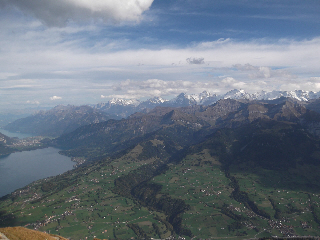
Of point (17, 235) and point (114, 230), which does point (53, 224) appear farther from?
point (17, 235)

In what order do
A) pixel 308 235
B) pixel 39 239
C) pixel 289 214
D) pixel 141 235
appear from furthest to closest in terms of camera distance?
1. pixel 289 214
2. pixel 141 235
3. pixel 308 235
4. pixel 39 239

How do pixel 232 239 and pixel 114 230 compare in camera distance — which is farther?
pixel 114 230

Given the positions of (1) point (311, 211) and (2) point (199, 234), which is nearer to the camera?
(2) point (199, 234)

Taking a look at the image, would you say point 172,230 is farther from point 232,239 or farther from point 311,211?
point 311,211

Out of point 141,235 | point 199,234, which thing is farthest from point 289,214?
point 141,235

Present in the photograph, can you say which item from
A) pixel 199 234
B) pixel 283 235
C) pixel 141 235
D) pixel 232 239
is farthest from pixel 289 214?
pixel 141 235

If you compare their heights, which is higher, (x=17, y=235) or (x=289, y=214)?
(x=17, y=235)

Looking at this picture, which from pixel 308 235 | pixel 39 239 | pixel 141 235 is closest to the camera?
pixel 39 239

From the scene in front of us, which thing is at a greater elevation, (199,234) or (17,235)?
(17,235)

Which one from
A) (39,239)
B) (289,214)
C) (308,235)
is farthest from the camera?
(289,214)
